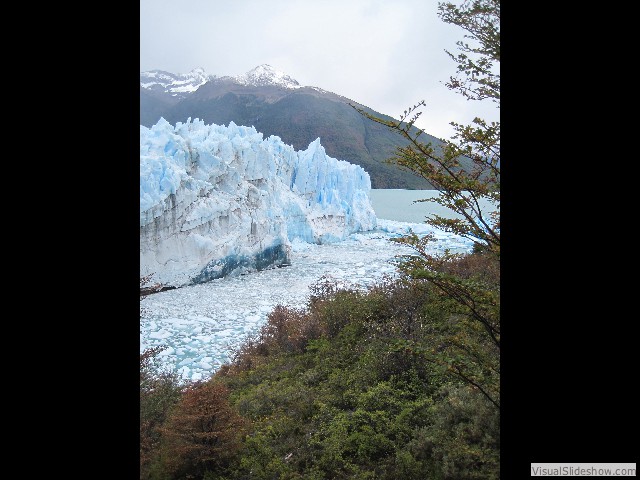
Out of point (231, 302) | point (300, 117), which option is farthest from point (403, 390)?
point (300, 117)

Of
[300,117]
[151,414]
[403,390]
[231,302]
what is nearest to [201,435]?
[151,414]

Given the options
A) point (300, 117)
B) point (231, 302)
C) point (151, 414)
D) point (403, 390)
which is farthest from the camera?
point (300, 117)

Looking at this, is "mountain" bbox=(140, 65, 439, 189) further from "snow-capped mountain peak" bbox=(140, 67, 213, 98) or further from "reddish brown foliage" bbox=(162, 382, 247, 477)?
"reddish brown foliage" bbox=(162, 382, 247, 477)

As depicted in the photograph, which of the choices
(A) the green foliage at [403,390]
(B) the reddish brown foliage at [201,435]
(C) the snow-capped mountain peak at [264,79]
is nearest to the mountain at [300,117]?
(C) the snow-capped mountain peak at [264,79]

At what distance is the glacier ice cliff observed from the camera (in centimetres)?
1152

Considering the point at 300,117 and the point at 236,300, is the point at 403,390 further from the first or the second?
the point at 300,117

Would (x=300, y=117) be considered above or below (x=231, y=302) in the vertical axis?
above

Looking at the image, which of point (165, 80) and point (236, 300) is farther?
point (236, 300)

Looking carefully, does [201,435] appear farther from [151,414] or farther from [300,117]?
[300,117]

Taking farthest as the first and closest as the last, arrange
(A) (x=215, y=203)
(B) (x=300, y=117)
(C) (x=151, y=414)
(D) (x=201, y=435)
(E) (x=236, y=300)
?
(B) (x=300, y=117) → (A) (x=215, y=203) → (E) (x=236, y=300) → (C) (x=151, y=414) → (D) (x=201, y=435)

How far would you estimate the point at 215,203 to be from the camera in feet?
41.7

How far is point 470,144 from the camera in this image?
1721 mm

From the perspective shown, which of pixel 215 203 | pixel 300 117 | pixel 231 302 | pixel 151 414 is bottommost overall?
pixel 231 302
